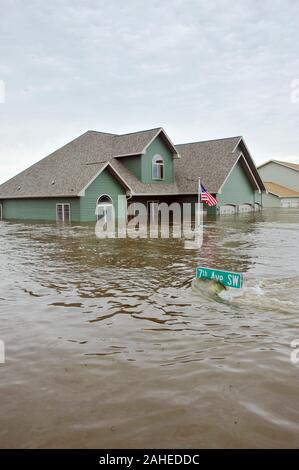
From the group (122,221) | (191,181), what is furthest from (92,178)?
(191,181)

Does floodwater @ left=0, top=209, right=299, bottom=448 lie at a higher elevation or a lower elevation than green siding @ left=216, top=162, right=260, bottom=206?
lower

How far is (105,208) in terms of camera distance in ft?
99.8

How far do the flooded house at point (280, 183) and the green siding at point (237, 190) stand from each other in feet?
32.4

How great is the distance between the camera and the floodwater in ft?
13.0

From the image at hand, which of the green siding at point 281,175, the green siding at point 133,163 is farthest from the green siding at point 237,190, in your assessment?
the green siding at point 281,175

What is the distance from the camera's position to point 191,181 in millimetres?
36188

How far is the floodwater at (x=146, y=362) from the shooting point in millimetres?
3977

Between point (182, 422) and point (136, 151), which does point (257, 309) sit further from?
point (136, 151)

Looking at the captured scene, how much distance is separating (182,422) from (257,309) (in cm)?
399

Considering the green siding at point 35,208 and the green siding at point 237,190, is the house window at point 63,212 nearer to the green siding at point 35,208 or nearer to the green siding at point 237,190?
the green siding at point 35,208

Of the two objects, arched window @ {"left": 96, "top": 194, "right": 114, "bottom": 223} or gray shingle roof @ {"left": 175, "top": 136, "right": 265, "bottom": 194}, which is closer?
arched window @ {"left": 96, "top": 194, "right": 114, "bottom": 223}

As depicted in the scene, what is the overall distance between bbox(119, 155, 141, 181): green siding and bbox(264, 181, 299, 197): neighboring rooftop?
21.9m

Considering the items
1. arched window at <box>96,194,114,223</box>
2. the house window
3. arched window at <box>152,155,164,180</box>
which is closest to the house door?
arched window at <box>152,155,164,180</box>

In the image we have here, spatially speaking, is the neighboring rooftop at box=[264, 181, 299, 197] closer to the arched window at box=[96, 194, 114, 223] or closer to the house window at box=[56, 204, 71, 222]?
the arched window at box=[96, 194, 114, 223]
